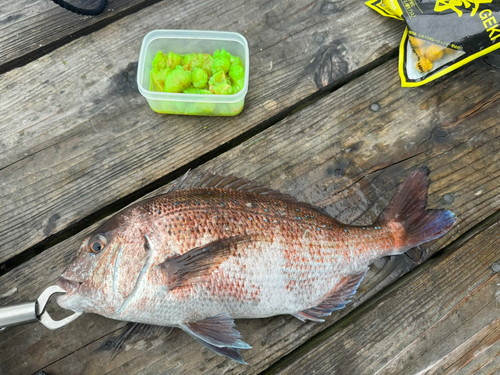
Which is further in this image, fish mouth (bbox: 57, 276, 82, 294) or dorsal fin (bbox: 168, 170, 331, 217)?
dorsal fin (bbox: 168, 170, 331, 217)

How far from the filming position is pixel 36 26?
1854 mm

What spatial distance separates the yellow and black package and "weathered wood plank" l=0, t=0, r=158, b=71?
153cm

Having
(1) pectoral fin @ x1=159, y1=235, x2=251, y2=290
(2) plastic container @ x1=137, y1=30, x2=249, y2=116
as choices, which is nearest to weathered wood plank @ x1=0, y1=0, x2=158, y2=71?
(2) plastic container @ x1=137, y1=30, x2=249, y2=116

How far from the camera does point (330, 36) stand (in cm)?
190

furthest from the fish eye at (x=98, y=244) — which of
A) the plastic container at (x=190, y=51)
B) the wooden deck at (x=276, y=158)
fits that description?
the plastic container at (x=190, y=51)

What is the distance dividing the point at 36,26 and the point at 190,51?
34.9 inches

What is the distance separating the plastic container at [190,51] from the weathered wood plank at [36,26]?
1.25 feet

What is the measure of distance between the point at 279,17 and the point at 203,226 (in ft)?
4.42

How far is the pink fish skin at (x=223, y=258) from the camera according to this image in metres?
1.23

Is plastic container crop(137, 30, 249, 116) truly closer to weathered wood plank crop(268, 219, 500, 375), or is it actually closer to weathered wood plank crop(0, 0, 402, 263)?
weathered wood plank crop(0, 0, 402, 263)

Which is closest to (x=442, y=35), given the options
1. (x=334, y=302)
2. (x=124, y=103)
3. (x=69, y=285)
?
(x=334, y=302)

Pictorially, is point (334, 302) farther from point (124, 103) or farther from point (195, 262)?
point (124, 103)

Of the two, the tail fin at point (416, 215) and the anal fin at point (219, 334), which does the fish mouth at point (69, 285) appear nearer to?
the anal fin at point (219, 334)

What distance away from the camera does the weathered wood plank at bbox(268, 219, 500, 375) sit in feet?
4.90
